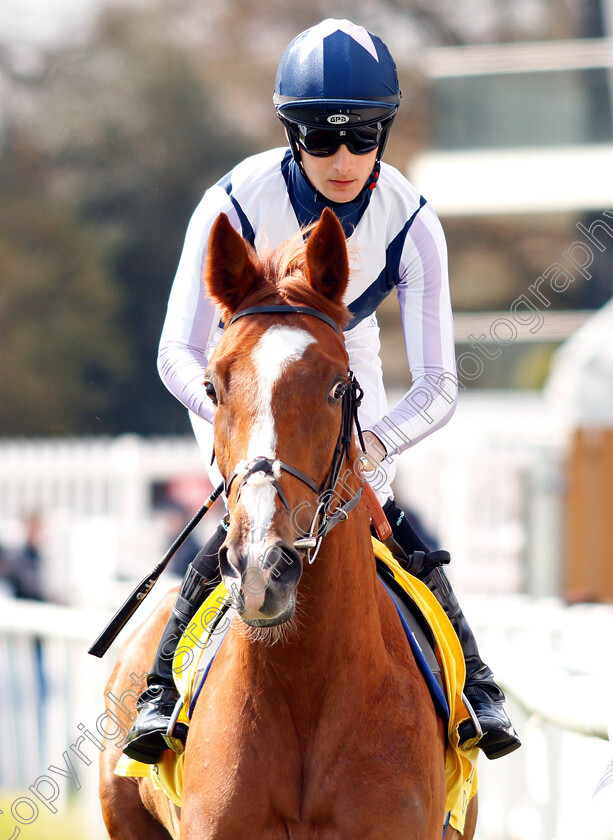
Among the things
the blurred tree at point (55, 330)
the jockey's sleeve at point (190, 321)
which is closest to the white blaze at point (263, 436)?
the jockey's sleeve at point (190, 321)

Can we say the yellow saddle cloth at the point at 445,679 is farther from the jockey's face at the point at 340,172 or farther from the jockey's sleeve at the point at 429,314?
the jockey's face at the point at 340,172

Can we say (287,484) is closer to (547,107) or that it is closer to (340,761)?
(340,761)

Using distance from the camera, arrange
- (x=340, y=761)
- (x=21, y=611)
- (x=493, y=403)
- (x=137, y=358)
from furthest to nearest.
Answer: (x=137, y=358) < (x=493, y=403) < (x=21, y=611) < (x=340, y=761)

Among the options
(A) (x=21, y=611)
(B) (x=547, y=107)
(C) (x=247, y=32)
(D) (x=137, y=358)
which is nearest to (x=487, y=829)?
(A) (x=21, y=611)

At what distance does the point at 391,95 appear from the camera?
3893 millimetres

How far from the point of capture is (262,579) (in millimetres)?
2740

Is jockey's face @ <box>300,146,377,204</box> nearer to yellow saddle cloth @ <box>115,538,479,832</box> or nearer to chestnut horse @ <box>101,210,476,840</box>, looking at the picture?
chestnut horse @ <box>101,210,476,840</box>

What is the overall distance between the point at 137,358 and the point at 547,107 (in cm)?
1494

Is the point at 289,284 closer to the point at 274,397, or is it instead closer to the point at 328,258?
the point at 328,258

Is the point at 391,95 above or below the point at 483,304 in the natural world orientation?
above

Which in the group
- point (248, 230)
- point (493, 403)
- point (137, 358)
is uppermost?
point (248, 230)

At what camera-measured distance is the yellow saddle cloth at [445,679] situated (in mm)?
3643

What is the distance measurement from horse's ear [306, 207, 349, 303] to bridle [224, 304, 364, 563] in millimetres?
112

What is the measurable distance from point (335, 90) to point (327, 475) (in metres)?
1.37
